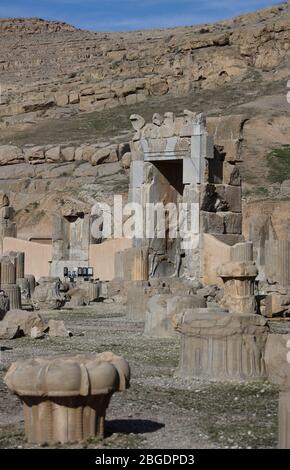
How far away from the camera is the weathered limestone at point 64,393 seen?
21.8 ft

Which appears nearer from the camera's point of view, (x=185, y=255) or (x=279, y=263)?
(x=279, y=263)

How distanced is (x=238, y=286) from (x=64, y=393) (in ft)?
28.8

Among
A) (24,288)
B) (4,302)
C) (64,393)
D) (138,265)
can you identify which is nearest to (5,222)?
(24,288)

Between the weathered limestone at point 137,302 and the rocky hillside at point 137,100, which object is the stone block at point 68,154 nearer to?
the rocky hillside at point 137,100

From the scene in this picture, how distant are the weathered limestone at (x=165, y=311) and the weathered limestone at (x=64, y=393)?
7306 millimetres

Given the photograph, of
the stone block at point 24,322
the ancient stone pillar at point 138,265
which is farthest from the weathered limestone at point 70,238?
the stone block at point 24,322

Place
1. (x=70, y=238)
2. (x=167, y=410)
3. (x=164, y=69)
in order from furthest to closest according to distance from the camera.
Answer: (x=164, y=69), (x=70, y=238), (x=167, y=410)

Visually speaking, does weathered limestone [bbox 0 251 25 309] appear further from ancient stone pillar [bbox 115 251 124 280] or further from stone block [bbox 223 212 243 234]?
stone block [bbox 223 212 243 234]

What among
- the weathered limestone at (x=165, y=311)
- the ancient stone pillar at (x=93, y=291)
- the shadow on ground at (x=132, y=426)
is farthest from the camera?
the ancient stone pillar at (x=93, y=291)

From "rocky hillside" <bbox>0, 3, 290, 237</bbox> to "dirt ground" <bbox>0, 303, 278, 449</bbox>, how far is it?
26423 mm

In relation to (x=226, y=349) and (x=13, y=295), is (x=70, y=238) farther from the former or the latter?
(x=226, y=349)

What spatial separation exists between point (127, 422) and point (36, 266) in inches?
893

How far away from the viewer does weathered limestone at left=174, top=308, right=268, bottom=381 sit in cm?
1005

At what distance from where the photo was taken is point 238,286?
1519cm
